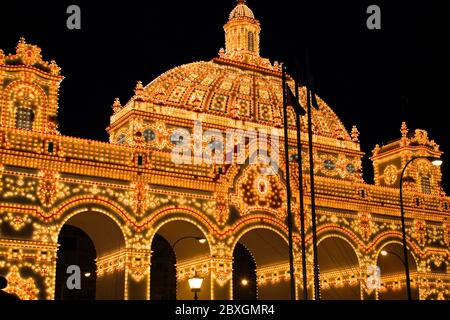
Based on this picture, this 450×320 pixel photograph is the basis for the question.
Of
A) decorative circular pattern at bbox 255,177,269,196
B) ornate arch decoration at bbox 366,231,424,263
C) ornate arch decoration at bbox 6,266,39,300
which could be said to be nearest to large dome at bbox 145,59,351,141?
decorative circular pattern at bbox 255,177,269,196

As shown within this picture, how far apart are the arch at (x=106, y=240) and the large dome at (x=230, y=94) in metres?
14.4

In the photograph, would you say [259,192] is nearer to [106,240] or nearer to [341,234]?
[341,234]

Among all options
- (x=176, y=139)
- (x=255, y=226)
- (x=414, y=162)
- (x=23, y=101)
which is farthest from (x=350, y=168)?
(x=23, y=101)

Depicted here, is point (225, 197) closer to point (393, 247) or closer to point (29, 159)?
point (29, 159)

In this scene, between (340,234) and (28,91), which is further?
(340,234)

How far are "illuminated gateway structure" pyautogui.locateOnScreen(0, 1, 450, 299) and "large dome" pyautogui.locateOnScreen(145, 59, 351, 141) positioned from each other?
0.14 m

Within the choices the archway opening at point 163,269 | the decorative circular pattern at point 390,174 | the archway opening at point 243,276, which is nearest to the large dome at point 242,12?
the decorative circular pattern at point 390,174

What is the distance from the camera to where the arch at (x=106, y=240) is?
137 feet

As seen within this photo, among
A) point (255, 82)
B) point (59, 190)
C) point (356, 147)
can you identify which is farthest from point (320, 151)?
point (59, 190)

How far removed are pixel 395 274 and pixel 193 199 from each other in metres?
20.2

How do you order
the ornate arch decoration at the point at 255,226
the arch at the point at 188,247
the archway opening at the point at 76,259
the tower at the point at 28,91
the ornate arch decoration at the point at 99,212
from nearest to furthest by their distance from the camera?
1. the ornate arch decoration at the point at 99,212
2. the tower at the point at 28,91
3. the arch at the point at 188,247
4. the ornate arch decoration at the point at 255,226
5. the archway opening at the point at 76,259

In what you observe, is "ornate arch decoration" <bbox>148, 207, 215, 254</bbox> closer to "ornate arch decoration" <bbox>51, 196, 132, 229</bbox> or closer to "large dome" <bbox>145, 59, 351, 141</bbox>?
"ornate arch decoration" <bbox>51, 196, 132, 229</bbox>

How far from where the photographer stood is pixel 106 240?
4412 cm

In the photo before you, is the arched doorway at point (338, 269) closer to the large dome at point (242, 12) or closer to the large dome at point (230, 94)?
the large dome at point (230, 94)
